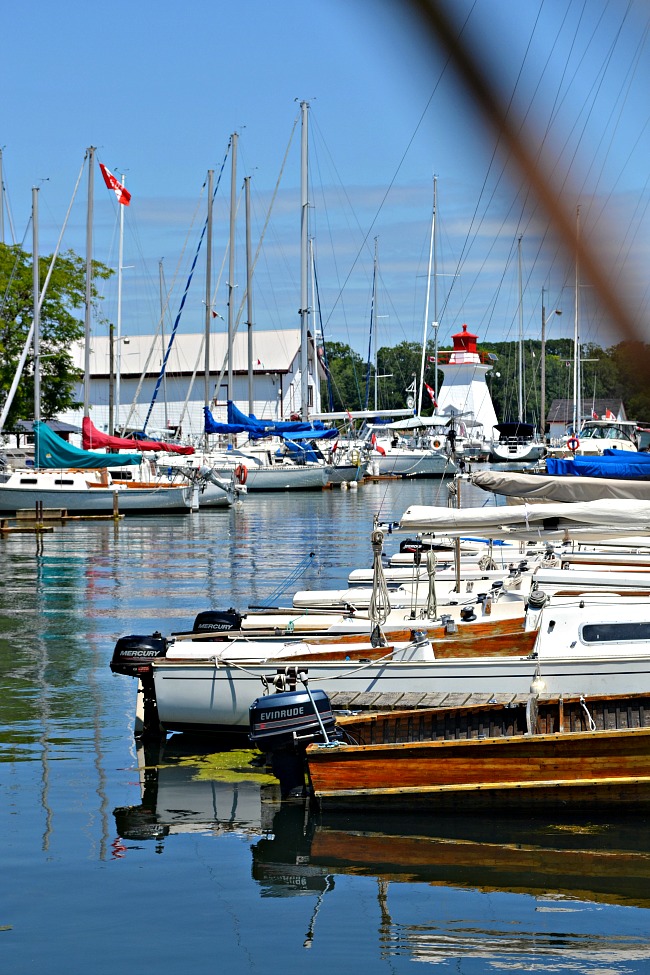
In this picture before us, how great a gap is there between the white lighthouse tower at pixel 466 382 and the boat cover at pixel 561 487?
83648mm

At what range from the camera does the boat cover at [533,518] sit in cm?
2481

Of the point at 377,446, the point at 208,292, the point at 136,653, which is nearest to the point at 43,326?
the point at 208,292

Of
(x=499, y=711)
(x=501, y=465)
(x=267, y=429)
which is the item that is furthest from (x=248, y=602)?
(x=501, y=465)

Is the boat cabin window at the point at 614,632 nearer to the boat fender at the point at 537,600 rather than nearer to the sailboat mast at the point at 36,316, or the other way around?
the boat fender at the point at 537,600

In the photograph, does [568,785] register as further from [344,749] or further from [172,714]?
[172,714]

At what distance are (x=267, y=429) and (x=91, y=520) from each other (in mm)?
23766

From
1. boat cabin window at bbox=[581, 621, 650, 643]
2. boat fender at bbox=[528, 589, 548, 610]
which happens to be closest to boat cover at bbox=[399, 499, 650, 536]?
boat fender at bbox=[528, 589, 548, 610]

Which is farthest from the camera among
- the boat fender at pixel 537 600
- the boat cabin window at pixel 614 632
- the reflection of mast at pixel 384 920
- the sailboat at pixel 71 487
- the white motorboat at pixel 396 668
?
the sailboat at pixel 71 487

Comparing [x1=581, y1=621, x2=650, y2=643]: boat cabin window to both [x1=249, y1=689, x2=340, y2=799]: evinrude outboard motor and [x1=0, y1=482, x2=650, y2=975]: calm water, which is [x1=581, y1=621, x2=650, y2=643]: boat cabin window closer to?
[x1=0, y1=482, x2=650, y2=975]: calm water

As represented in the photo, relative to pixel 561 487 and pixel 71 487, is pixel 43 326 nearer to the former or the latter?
pixel 71 487

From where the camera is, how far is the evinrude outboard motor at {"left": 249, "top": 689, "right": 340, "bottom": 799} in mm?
16094

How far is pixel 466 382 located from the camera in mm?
115438

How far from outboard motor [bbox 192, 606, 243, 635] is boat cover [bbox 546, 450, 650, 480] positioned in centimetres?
2374

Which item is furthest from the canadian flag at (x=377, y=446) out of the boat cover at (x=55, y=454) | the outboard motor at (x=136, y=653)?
the outboard motor at (x=136, y=653)
